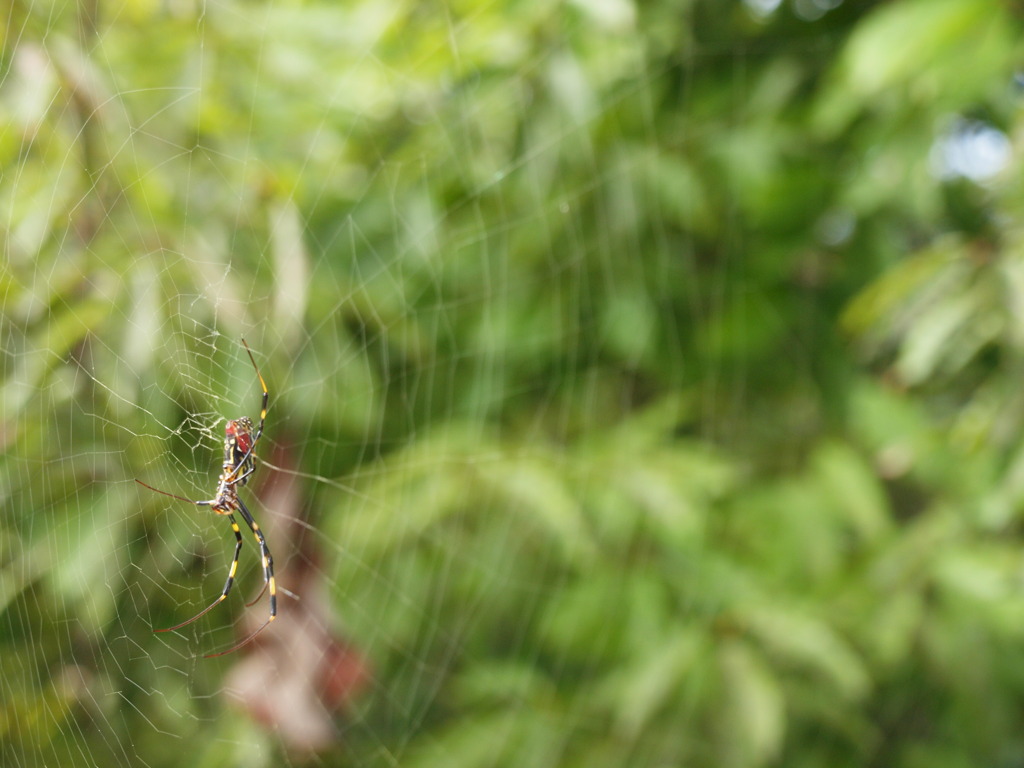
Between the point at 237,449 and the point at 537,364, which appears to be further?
the point at 537,364

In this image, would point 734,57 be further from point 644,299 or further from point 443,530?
point 443,530

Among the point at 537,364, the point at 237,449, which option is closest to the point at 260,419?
the point at 237,449

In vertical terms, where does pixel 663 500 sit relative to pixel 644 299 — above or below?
below

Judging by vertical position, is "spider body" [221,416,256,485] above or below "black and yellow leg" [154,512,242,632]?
above

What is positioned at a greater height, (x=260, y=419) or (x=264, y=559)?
(x=260, y=419)

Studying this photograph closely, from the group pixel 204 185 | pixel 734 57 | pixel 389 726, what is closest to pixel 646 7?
pixel 734 57

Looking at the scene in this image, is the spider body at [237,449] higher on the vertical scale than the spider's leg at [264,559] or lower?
higher

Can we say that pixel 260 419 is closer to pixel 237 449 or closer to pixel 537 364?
pixel 237 449

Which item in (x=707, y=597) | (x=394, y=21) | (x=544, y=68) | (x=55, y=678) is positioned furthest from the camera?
(x=707, y=597)
